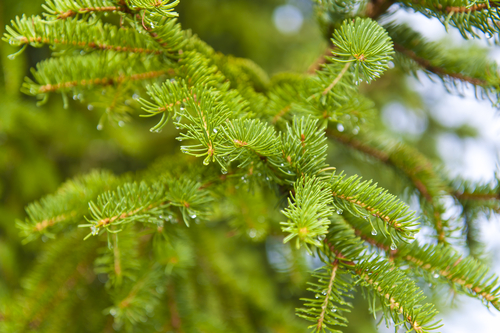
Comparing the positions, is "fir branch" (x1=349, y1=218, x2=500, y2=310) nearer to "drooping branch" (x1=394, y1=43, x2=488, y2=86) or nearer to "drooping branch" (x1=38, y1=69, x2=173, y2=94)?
"drooping branch" (x1=394, y1=43, x2=488, y2=86)

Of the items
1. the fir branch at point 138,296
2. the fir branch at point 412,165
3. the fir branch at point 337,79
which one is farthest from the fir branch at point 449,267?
the fir branch at point 138,296

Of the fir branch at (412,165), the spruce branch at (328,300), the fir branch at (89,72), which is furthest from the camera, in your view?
the fir branch at (412,165)

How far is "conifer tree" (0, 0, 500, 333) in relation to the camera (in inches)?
24.8

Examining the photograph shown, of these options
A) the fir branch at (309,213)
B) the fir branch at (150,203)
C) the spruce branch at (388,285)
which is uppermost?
the fir branch at (309,213)

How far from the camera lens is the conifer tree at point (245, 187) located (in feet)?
2.06

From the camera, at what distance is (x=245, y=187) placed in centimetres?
85

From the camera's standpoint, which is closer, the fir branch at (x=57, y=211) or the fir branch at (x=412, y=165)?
the fir branch at (x=57, y=211)

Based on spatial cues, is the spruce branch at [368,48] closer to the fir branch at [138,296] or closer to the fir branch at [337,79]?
the fir branch at [337,79]

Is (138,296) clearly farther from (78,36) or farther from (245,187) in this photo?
(78,36)

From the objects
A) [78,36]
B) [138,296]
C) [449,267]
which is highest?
[78,36]

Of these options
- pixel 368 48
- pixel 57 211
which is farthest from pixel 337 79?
pixel 57 211

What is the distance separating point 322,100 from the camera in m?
0.75

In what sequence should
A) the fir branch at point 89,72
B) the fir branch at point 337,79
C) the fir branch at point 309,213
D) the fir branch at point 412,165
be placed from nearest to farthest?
the fir branch at point 309,213 < the fir branch at point 337,79 < the fir branch at point 89,72 < the fir branch at point 412,165

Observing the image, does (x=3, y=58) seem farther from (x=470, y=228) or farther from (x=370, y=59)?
(x=470, y=228)
